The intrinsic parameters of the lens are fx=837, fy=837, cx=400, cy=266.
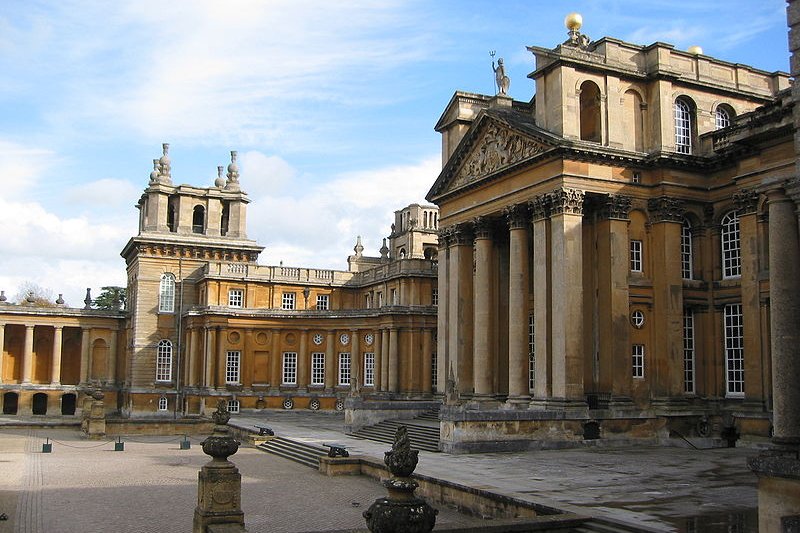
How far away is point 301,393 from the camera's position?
57188 millimetres

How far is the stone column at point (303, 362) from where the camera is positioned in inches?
2281

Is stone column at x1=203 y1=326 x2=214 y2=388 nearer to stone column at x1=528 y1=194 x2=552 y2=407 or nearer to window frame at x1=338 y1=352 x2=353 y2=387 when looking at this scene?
window frame at x1=338 y1=352 x2=353 y2=387

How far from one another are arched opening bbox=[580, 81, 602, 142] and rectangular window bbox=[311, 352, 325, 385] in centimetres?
2993

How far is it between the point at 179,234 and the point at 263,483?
38208mm

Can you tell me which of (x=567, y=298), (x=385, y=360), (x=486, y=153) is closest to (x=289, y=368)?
(x=385, y=360)

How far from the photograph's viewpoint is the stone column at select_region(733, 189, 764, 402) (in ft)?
93.2

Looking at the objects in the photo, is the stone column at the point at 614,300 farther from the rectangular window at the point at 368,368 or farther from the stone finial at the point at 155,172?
the stone finial at the point at 155,172

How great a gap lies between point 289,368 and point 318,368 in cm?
203

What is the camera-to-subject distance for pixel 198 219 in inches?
2393

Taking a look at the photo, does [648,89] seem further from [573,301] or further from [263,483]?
[263,483]

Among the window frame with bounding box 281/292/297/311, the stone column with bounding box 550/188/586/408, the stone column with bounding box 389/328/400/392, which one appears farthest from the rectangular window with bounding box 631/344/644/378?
the window frame with bounding box 281/292/297/311

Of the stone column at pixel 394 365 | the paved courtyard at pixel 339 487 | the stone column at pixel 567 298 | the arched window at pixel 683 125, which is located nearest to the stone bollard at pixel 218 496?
the paved courtyard at pixel 339 487

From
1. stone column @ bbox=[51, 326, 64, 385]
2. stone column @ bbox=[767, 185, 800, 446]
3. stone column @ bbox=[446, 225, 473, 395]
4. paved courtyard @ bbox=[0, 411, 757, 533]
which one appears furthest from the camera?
stone column @ bbox=[51, 326, 64, 385]

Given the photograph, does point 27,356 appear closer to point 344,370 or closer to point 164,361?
point 164,361
